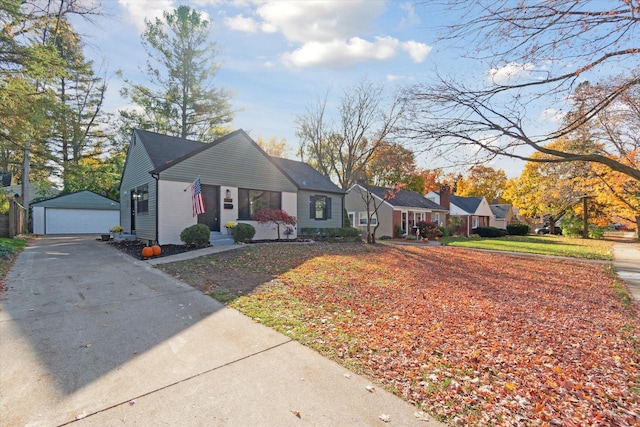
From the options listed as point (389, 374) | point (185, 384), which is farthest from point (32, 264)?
point (389, 374)

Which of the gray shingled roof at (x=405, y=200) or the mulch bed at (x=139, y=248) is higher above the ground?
the gray shingled roof at (x=405, y=200)

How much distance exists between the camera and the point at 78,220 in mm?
23203

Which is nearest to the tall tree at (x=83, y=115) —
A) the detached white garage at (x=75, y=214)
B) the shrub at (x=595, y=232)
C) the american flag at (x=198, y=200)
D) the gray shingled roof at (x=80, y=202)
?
the gray shingled roof at (x=80, y=202)

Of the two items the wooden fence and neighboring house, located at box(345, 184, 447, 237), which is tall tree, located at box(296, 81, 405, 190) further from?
the wooden fence

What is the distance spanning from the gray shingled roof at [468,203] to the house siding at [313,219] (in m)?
18.8

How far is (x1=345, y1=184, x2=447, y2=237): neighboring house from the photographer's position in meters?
23.9

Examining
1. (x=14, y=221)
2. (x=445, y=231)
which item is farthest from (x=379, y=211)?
(x=14, y=221)

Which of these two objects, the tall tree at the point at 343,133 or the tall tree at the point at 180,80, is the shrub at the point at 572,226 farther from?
the tall tree at the point at 180,80

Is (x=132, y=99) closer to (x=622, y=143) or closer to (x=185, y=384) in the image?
(x=185, y=384)

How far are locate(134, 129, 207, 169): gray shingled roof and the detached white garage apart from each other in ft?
42.2

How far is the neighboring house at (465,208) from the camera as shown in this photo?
98.8 ft

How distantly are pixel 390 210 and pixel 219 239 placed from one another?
14.7 meters

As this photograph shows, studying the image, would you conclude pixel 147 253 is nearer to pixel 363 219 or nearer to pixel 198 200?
pixel 198 200

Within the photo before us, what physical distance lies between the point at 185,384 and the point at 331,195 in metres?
16.4
